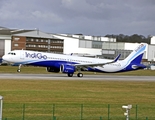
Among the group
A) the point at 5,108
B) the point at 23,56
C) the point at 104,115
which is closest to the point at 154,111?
the point at 104,115

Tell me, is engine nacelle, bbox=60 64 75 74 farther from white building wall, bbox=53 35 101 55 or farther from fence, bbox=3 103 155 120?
white building wall, bbox=53 35 101 55

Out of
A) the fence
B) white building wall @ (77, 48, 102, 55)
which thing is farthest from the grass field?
white building wall @ (77, 48, 102, 55)

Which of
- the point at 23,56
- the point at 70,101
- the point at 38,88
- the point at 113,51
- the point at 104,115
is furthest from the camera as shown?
the point at 113,51

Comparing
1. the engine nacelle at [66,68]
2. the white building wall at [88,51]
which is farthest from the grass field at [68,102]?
the white building wall at [88,51]

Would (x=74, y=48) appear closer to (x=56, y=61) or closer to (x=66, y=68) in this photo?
(x=56, y=61)

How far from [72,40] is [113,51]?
61.0 ft

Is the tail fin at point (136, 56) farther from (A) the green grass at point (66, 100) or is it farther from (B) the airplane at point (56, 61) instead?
(A) the green grass at point (66, 100)

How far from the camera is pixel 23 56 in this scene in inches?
2933

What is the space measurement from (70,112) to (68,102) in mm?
6695

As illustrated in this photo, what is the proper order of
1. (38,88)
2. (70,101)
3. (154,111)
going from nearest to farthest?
1. (154,111)
2. (70,101)
3. (38,88)

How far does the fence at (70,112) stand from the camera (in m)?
31.8

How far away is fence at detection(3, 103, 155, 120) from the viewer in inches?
1250

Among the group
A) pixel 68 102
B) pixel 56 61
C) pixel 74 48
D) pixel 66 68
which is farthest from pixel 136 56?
pixel 74 48

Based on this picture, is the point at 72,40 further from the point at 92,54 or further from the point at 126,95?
the point at 126,95
